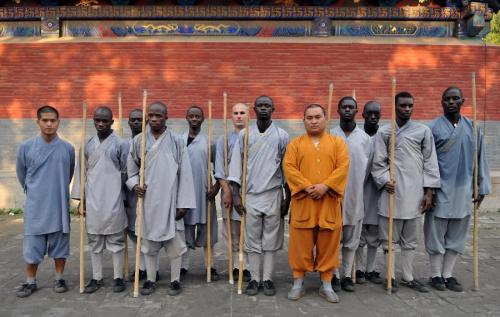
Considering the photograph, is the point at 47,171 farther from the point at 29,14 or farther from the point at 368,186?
the point at 29,14

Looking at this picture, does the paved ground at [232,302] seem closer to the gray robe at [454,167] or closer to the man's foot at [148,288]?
the man's foot at [148,288]

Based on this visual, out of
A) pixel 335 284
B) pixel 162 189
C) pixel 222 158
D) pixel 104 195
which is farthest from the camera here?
pixel 222 158

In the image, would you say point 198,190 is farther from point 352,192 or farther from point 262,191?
point 352,192

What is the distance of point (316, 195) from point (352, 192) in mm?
606

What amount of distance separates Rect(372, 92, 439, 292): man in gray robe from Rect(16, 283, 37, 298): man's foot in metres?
3.54

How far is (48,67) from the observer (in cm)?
854

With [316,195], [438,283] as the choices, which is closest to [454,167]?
[438,283]

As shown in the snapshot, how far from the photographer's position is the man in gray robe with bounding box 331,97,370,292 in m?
4.17

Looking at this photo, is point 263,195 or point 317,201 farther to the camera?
point 263,195

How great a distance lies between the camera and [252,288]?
13.5 ft

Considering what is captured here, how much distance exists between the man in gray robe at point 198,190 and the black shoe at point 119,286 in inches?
28.0

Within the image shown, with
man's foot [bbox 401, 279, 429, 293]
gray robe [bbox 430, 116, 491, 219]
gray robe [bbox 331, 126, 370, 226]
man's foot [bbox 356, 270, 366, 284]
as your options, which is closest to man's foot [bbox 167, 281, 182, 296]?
gray robe [bbox 331, 126, 370, 226]

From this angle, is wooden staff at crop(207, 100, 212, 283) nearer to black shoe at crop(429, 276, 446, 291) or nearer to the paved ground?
the paved ground

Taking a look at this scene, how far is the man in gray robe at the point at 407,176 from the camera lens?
418 centimetres
